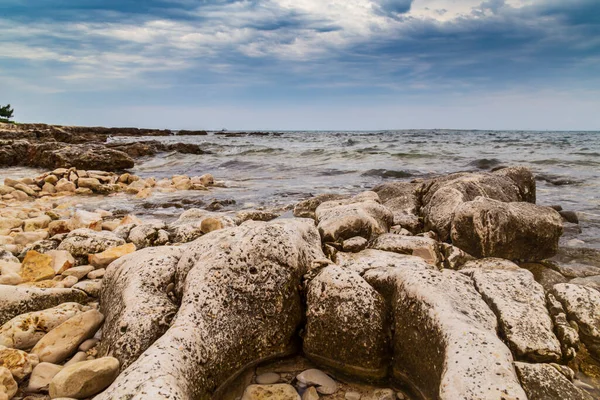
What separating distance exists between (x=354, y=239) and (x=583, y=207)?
282 inches

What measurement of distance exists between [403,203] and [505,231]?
291 cm

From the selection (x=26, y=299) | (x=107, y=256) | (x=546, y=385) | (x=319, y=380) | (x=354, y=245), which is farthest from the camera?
(x=107, y=256)

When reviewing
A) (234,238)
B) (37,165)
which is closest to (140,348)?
(234,238)

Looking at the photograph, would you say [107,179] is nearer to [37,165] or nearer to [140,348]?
[37,165]

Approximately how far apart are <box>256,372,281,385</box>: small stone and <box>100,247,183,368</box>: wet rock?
0.82 m

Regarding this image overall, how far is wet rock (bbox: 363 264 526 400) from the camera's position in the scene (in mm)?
2141

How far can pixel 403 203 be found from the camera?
25.9ft

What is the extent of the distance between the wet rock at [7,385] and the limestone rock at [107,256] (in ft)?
7.54

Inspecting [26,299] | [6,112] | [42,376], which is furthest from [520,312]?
[6,112]

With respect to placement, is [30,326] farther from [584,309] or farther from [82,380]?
[584,309]

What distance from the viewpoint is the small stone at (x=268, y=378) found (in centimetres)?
289

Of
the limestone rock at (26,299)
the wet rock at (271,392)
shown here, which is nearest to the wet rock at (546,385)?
the wet rock at (271,392)

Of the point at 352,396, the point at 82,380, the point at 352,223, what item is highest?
the point at 352,223

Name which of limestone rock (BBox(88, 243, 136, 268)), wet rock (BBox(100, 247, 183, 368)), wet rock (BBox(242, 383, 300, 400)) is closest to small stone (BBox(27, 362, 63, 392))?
wet rock (BBox(100, 247, 183, 368))
